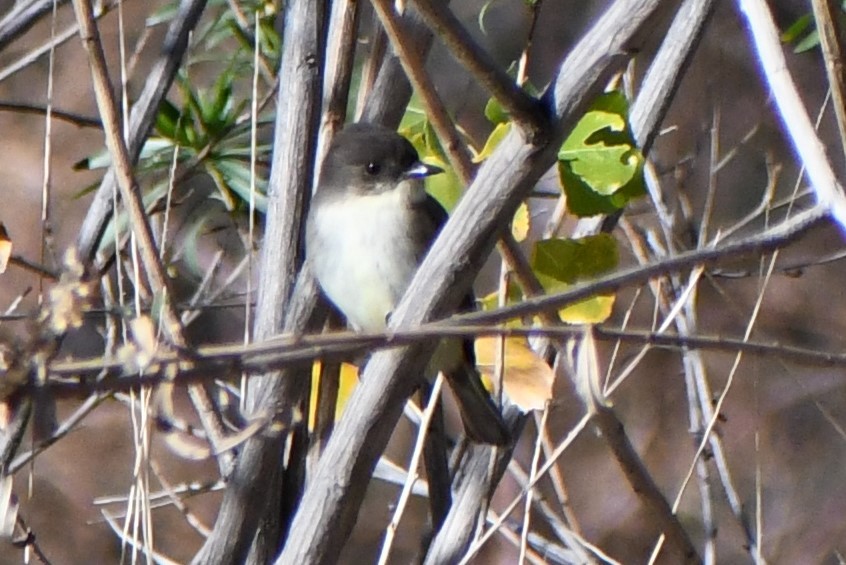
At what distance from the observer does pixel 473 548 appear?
217 cm

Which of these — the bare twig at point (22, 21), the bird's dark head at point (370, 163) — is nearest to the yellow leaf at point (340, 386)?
the bird's dark head at point (370, 163)

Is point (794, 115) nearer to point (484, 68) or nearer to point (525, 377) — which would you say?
point (484, 68)

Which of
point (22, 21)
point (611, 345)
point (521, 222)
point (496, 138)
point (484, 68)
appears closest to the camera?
point (484, 68)

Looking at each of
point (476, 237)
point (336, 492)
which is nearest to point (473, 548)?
point (336, 492)

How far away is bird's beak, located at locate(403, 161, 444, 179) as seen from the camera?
8.95 ft

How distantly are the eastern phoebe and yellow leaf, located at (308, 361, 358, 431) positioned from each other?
10.7 inches

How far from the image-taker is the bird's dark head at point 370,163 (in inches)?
106

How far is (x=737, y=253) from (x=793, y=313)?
5.89 m

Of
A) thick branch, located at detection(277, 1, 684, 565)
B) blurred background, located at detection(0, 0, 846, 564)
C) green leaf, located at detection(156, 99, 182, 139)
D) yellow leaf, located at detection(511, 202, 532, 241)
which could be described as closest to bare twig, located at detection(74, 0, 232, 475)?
thick branch, located at detection(277, 1, 684, 565)

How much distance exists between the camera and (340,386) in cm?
251

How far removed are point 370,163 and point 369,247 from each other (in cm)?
22

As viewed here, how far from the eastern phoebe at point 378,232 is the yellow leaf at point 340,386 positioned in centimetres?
27

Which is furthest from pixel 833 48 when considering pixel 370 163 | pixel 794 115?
pixel 370 163

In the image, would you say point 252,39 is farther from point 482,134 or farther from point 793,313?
point 793,313
